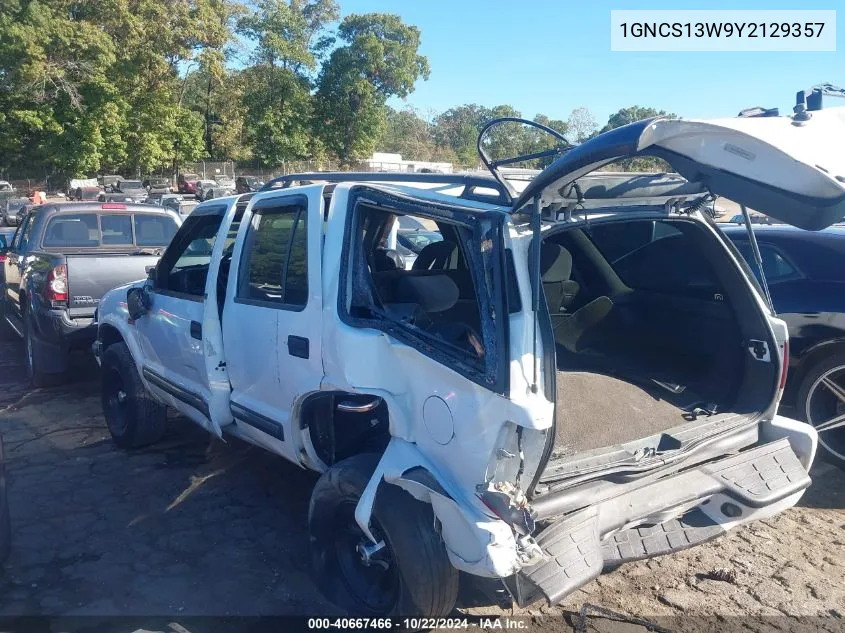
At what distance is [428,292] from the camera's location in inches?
135

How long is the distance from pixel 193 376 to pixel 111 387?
153 centimetres

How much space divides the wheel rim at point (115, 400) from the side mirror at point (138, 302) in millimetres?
743

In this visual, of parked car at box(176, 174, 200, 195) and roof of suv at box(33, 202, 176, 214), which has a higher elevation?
parked car at box(176, 174, 200, 195)

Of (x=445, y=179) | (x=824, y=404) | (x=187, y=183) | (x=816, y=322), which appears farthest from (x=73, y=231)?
(x=187, y=183)

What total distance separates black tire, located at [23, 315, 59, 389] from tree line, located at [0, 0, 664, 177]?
25.6m

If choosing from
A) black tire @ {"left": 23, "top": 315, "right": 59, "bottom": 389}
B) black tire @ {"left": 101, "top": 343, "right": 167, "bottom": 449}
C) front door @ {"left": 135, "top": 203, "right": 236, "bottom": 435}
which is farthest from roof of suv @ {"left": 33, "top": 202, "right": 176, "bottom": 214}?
front door @ {"left": 135, "top": 203, "right": 236, "bottom": 435}

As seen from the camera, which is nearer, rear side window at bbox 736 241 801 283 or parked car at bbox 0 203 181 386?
rear side window at bbox 736 241 801 283

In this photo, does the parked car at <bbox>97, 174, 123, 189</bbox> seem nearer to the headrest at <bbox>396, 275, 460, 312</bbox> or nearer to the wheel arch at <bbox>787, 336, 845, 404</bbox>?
the wheel arch at <bbox>787, 336, 845, 404</bbox>

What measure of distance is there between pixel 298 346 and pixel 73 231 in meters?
5.79

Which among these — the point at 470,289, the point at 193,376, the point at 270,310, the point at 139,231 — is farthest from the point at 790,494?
the point at 139,231

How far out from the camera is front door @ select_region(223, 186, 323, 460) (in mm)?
3723

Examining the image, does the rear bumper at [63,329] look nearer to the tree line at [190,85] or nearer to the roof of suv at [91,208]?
the roof of suv at [91,208]

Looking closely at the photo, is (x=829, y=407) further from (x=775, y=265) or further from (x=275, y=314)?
(x=275, y=314)

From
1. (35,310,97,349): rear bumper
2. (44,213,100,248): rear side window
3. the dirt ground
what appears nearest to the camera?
the dirt ground
